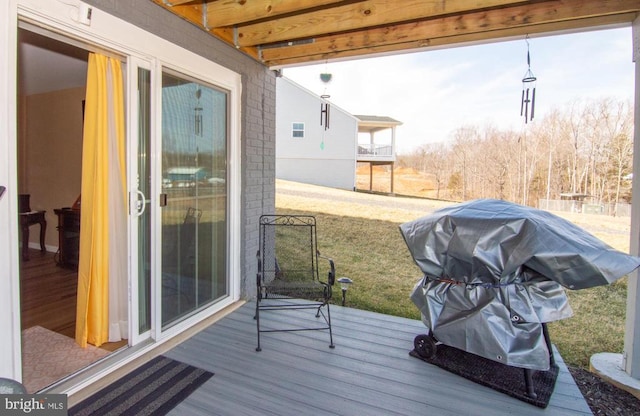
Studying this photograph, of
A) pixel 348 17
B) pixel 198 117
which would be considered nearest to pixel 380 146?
pixel 348 17

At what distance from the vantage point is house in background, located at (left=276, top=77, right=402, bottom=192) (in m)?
15.3

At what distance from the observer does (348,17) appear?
2.63 meters

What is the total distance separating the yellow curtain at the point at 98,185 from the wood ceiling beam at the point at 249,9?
0.83 m

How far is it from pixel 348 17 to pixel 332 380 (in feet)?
8.50

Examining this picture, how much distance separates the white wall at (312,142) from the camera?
50.2 ft

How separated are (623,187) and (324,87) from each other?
1312 centimetres

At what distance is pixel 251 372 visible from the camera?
232 cm

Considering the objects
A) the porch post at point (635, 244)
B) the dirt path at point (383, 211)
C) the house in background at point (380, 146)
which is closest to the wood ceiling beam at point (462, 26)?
the porch post at point (635, 244)

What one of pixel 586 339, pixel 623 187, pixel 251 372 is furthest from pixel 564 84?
pixel 251 372

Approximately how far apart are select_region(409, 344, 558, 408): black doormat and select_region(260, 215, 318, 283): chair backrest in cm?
147

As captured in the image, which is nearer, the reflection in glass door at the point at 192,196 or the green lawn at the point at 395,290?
the reflection in glass door at the point at 192,196

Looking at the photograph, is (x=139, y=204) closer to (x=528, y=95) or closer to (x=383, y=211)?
(x=528, y=95)

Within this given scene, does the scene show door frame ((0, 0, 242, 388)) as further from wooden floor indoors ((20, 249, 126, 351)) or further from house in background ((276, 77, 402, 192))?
house in background ((276, 77, 402, 192))

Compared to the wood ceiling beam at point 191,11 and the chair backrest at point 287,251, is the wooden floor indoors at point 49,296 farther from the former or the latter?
the wood ceiling beam at point 191,11
